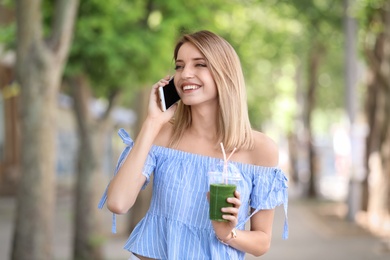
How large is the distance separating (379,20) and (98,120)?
8.05 metres

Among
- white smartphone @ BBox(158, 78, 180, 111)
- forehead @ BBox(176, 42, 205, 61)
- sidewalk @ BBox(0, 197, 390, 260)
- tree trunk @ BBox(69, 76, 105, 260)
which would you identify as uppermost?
forehead @ BBox(176, 42, 205, 61)

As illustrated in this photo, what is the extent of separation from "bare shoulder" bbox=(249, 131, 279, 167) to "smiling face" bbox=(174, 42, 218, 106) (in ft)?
0.78

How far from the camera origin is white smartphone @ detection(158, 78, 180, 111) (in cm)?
336

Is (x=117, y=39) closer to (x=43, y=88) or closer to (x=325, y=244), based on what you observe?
(x=43, y=88)

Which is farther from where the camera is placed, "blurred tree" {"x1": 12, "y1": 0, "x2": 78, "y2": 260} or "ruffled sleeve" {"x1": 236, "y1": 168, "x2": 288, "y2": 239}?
"blurred tree" {"x1": 12, "y1": 0, "x2": 78, "y2": 260}

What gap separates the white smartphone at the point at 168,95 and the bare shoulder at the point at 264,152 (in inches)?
13.4

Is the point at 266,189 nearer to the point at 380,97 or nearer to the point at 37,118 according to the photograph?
the point at 37,118

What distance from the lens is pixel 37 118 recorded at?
9664mm

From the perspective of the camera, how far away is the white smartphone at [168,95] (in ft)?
11.0

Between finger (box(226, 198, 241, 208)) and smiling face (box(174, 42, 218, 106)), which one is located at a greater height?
smiling face (box(174, 42, 218, 106))

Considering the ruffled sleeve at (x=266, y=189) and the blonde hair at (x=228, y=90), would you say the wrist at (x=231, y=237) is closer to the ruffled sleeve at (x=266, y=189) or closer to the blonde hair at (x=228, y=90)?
the ruffled sleeve at (x=266, y=189)

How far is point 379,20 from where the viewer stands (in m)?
19.9

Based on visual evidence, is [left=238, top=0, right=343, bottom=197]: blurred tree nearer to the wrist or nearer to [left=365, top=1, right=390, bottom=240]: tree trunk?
[left=365, top=1, right=390, bottom=240]: tree trunk

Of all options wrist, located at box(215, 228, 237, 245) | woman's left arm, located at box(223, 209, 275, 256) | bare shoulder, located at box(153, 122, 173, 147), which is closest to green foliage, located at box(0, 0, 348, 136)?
bare shoulder, located at box(153, 122, 173, 147)
